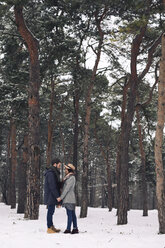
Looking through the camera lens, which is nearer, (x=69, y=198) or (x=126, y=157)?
(x=69, y=198)

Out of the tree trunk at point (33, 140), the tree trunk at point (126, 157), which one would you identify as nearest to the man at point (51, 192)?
the tree trunk at point (33, 140)

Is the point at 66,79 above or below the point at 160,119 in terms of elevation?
above

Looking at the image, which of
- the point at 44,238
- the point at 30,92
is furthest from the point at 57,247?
the point at 30,92

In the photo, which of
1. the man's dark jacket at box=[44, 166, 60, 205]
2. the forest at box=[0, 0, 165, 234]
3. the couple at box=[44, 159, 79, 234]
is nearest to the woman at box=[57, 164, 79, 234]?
the couple at box=[44, 159, 79, 234]

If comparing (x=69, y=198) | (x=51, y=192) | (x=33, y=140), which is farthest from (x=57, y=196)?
(x=33, y=140)

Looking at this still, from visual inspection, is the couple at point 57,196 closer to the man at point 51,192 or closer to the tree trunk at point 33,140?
the man at point 51,192

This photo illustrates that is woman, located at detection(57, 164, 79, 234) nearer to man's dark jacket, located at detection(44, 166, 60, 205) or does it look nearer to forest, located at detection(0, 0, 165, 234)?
man's dark jacket, located at detection(44, 166, 60, 205)

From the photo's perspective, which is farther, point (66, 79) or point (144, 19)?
point (66, 79)

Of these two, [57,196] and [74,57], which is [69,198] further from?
[74,57]

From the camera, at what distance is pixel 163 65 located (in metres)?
10.8

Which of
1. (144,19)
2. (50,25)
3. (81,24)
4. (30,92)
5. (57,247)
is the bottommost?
(57,247)

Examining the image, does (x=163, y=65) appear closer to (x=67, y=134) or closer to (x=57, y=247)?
(x=57, y=247)

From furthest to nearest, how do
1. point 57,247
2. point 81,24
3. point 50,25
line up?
point 81,24 < point 50,25 < point 57,247

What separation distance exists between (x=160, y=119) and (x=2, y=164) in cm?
3665
